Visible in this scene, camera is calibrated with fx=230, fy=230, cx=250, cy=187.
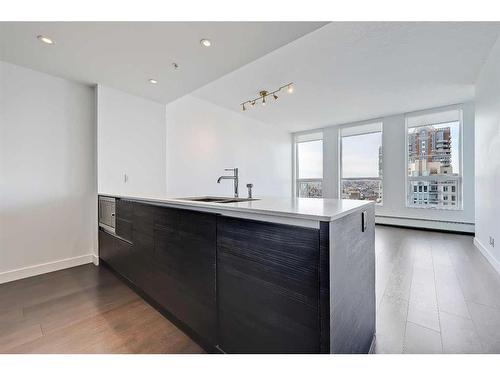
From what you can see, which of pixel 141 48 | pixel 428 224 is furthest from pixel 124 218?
pixel 428 224

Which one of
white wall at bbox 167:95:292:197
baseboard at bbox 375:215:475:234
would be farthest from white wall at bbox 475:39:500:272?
white wall at bbox 167:95:292:197

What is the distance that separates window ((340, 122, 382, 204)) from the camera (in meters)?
5.80

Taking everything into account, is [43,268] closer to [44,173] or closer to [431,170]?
[44,173]

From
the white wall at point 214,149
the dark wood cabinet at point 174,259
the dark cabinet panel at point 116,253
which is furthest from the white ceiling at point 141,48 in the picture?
the dark cabinet panel at point 116,253

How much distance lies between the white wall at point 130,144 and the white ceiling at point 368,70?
1199 millimetres

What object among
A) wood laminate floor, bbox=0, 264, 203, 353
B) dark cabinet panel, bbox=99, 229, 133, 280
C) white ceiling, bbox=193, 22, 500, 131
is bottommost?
wood laminate floor, bbox=0, 264, 203, 353

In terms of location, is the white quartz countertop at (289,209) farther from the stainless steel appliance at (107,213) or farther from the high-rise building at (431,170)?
the high-rise building at (431,170)

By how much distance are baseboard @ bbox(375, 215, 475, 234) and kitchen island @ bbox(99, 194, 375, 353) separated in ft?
15.3

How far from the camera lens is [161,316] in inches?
69.9

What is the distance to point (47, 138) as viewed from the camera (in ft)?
8.85

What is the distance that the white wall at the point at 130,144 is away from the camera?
2.93 meters

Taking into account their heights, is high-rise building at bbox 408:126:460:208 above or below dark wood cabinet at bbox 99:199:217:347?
above

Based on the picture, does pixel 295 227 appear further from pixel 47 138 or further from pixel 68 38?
pixel 47 138

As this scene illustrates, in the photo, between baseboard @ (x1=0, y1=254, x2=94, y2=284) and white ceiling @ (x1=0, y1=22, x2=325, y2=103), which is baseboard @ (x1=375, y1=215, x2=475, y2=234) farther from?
baseboard @ (x1=0, y1=254, x2=94, y2=284)
